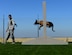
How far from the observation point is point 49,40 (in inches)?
685

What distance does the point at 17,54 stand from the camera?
970 centimetres

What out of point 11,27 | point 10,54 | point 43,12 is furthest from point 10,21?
point 10,54

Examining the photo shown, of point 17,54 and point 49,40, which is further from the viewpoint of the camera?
point 49,40

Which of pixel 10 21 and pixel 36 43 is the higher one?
pixel 10 21

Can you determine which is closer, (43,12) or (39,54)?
(39,54)

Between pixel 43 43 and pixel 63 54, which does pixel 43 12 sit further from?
pixel 63 54

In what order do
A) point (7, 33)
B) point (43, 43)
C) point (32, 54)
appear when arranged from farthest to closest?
point (7, 33) < point (43, 43) < point (32, 54)

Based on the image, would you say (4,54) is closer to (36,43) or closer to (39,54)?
(39,54)

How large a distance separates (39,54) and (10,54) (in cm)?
93

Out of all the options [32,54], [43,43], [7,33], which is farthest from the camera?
[7,33]

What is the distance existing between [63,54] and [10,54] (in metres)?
1.71

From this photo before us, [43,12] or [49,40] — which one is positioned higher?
[43,12]

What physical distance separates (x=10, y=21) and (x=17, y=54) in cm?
840

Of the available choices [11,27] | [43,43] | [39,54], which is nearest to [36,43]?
[43,43]
